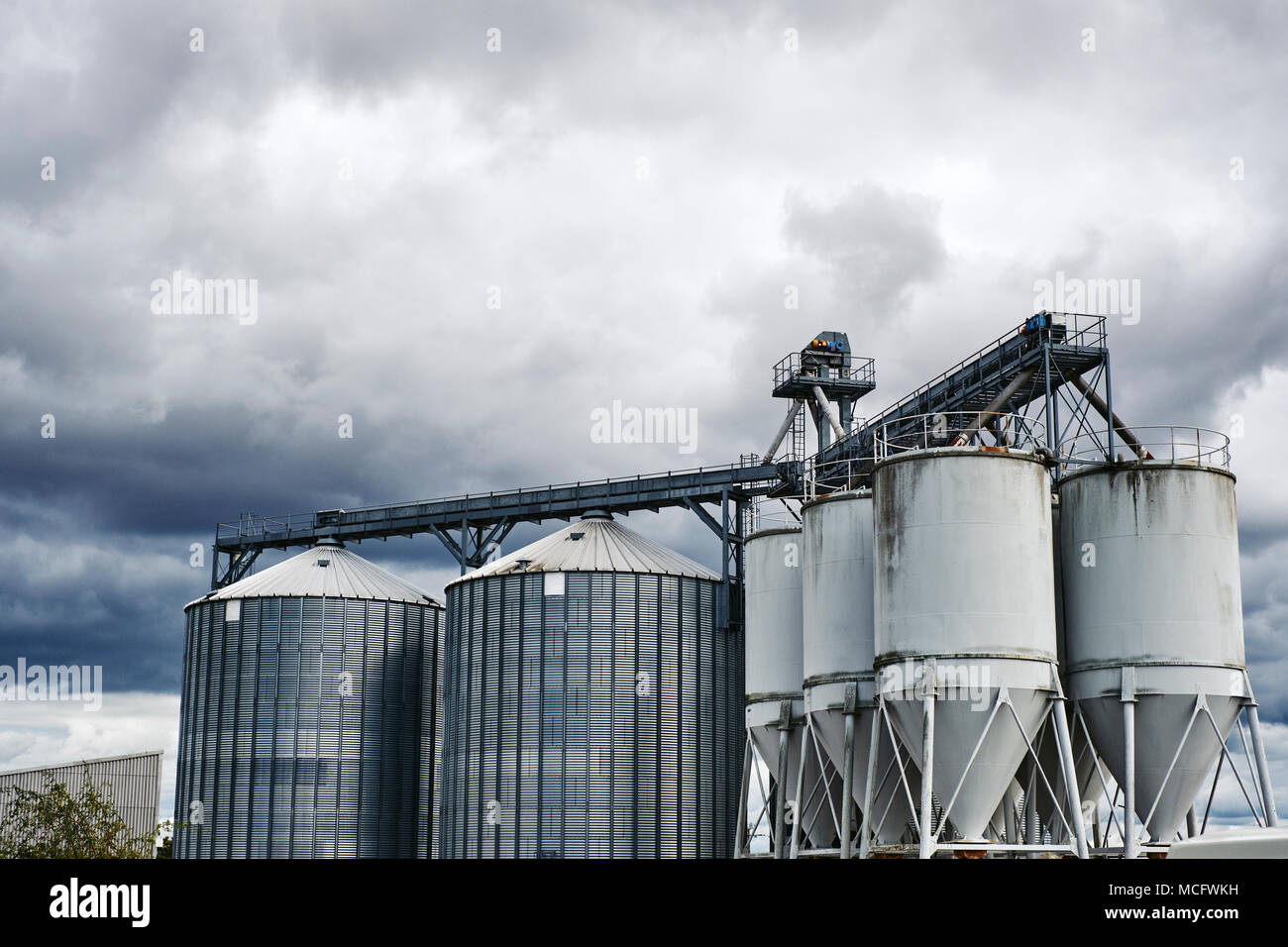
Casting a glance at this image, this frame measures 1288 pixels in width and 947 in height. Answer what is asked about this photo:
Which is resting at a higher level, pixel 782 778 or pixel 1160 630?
pixel 1160 630

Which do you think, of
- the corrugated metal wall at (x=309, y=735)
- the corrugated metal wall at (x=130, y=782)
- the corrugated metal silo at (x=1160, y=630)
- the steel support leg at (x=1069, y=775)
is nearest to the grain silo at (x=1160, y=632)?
the corrugated metal silo at (x=1160, y=630)

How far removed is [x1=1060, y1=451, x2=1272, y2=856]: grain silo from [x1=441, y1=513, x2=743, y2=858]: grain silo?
19052 mm

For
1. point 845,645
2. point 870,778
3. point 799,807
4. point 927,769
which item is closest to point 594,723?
point 799,807

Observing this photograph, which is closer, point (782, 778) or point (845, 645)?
point (845, 645)

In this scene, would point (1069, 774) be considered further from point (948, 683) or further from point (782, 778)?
point (782, 778)

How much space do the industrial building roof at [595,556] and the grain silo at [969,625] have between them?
64.0ft

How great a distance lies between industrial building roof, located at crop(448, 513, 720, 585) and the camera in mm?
57562

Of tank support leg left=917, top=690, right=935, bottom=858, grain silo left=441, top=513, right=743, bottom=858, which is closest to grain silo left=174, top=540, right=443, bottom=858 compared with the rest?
grain silo left=441, top=513, right=743, bottom=858

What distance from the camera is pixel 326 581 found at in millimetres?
64750
